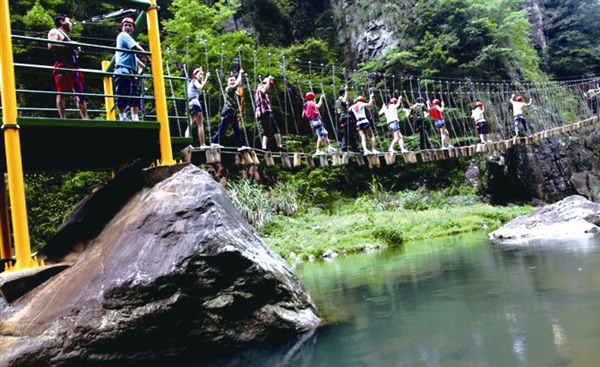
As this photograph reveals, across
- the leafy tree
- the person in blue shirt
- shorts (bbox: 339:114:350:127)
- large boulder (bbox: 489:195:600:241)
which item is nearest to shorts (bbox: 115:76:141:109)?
the person in blue shirt

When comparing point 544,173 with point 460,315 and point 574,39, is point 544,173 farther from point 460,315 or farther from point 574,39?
point 460,315

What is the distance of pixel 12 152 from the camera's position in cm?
390

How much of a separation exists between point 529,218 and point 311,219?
5740mm

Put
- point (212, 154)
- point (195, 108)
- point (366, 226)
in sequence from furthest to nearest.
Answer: point (366, 226), point (195, 108), point (212, 154)

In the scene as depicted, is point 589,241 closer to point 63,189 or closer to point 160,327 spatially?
point 160,327

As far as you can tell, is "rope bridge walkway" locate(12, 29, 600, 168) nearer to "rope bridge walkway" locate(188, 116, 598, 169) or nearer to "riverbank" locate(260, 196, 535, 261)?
"rope bridge walkway" locate(188, 116, 598, 169)

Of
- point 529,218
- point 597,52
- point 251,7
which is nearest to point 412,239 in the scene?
point 529,218

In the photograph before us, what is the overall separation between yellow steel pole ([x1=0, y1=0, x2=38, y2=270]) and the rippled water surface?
188 cm

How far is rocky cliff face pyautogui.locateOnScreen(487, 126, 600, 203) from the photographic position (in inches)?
701

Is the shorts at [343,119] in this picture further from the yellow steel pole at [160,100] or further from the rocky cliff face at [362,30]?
the rocky cliff face at [362,30]

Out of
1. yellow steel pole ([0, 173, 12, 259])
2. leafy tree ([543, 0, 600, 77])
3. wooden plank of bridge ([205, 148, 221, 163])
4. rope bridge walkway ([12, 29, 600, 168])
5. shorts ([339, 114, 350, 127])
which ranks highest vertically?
leafy tree ([543, 0, 600, 77])

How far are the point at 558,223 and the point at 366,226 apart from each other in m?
4.47

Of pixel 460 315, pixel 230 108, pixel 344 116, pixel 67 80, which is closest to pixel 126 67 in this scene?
pixel 67 80

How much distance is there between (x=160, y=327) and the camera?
3619 millimetres
